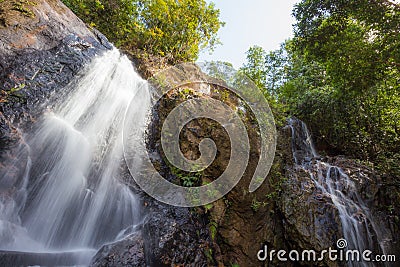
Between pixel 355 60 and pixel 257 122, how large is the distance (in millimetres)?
3471

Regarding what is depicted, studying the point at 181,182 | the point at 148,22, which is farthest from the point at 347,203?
the point at 148,22

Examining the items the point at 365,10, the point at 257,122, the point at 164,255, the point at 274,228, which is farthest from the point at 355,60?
the point at 164,255

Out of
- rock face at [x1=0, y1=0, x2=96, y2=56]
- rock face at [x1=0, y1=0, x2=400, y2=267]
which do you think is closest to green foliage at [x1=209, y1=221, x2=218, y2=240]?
rock face at [x1=0, y1=0, x2=400, y2=267]

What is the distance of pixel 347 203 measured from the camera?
17.9ft

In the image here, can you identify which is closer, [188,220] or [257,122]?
[188,220]

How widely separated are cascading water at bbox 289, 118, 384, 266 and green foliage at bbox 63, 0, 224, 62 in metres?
5.40

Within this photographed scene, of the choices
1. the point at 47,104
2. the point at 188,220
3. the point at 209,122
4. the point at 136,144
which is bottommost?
the point at 188,220

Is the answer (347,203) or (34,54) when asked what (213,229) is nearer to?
(347,203)

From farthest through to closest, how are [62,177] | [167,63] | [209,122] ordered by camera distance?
1. [167,63]
2. [209,122]
3. [62,177]

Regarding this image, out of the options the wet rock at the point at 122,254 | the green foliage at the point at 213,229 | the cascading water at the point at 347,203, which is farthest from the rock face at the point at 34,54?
the cascading water at the point at 347,203

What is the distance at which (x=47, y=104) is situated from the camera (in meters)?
4.17

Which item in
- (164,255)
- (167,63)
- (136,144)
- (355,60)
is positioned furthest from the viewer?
(167,63)

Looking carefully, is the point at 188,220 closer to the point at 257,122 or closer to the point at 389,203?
the point at 257,122

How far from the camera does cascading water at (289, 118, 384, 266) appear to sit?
15.7 feet
